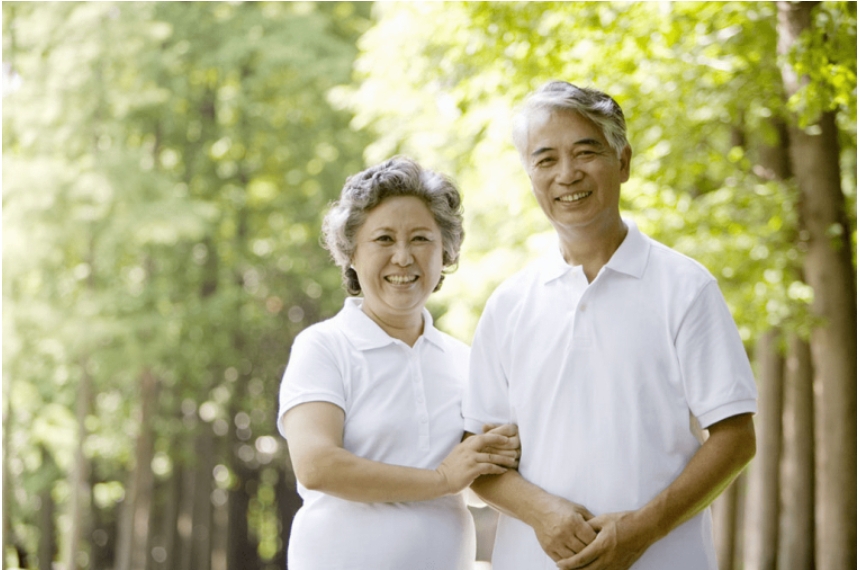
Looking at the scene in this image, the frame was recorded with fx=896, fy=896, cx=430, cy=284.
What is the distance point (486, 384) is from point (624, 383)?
17.3 inches

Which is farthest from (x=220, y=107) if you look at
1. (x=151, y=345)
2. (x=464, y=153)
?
(x=464, y=153)

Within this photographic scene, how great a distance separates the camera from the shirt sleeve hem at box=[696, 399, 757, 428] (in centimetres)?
223

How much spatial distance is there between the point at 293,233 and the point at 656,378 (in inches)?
561

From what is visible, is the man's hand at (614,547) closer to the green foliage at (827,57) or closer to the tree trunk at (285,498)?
the green foliage at (827,57)

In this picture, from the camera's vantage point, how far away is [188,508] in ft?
55.0

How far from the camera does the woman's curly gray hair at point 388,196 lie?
2.73 meters

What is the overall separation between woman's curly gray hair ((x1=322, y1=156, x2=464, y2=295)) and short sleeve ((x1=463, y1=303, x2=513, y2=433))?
0.37 metres

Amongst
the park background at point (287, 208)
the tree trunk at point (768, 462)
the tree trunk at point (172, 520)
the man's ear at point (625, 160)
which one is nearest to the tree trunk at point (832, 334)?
the park background at point (287, 208)

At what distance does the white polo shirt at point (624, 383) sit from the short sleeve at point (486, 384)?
0.22 ft

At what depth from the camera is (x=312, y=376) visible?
2.63 metres

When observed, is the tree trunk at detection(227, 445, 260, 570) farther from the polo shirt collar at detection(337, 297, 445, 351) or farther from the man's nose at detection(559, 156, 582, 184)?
the man's nose at detection(559, 156, 582, 184)

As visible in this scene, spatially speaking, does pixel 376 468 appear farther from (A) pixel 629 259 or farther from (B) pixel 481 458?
(A) pixel 629 259

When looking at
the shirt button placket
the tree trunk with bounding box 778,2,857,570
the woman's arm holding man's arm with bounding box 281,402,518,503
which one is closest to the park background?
the tree trunk with bounding box 778,2,857,570

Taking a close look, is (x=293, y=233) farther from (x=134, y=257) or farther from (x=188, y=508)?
(x=188, y=508)
